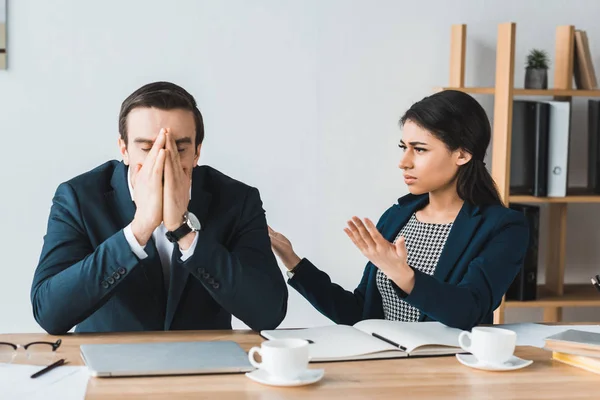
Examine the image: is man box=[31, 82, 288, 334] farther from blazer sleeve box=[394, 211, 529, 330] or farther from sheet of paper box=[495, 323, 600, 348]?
sheet of paper box=[495, 323, 600, 348]

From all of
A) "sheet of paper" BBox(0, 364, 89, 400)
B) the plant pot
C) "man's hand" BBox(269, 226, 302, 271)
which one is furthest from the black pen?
the plant pot

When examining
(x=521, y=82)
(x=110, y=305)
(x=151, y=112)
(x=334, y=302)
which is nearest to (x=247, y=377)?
(x=110, y=305)

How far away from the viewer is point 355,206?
343 centimetres

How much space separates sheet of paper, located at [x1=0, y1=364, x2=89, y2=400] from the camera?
1280 millimetres

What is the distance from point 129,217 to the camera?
6.37 feet

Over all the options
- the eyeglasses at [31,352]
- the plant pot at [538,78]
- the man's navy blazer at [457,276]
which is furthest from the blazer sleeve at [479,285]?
the plant pot at [538,78]

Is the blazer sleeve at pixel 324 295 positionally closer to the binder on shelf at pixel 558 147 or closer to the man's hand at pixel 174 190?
the man's hand at pixel 174 190

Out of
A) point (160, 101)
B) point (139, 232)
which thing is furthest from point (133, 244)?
point (160, 101)

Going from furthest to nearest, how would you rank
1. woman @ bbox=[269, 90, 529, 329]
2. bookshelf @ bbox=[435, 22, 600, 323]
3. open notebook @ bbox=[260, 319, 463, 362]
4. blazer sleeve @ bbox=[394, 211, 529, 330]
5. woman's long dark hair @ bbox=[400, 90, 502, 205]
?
bookshelf @ bbox=[435, 22, 600, 323]
woman's long dark hair @ bbox=[400, 90, 502, 205]
woman @ bbox=[269, 90, 529, 329]
blazer sleeve @ bbox=[394, 211, 529, 330]
open notebook @ bbox=[260, 319, 463, 362]

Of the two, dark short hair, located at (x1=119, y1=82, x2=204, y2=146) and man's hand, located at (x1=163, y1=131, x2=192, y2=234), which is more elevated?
dark short hair, located at (x1=119, y1=82, x2=204, y2=146)

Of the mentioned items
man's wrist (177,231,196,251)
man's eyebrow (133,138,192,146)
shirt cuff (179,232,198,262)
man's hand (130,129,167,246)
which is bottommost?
shirt cuff (179,232,198,262)

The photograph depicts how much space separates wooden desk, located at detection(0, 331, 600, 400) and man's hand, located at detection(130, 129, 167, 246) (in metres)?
0.32

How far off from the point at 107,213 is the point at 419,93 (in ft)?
6.09

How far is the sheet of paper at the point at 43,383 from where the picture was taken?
4.20 ft
